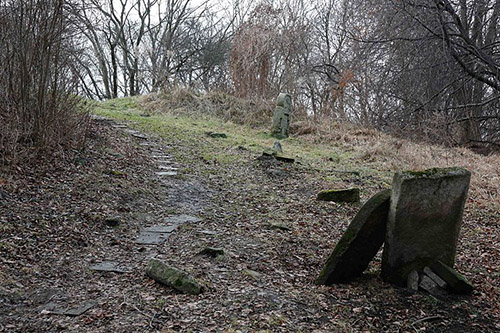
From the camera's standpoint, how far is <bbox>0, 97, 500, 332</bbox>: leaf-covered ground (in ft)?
9.91

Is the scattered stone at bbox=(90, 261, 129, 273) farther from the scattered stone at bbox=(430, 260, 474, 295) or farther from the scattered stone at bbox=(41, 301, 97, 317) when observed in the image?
the scattered stone at bbox=(430, 260, 474, 295)

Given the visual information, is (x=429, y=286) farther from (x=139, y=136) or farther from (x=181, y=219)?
(x=139, y=136)

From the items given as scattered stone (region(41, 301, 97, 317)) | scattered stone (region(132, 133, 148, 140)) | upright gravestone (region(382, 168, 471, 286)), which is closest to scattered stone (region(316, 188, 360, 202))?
upright gravestone (region(382, 168, 471, 286))

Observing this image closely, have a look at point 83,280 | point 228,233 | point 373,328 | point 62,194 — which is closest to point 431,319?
point 373,328

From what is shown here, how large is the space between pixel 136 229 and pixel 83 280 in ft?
4.33

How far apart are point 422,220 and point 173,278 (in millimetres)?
2097

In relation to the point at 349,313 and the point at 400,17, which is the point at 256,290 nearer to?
the point at 349,313

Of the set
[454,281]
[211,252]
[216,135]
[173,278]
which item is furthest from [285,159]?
[173,278]

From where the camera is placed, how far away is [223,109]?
14469 millimetres

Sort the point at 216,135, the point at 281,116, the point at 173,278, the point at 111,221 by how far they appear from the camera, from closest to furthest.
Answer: the point at 173,278 < the point at 111,221 < the point at 216,135 < the point at 281,116

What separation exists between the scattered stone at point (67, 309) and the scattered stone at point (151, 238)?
137 centimetres

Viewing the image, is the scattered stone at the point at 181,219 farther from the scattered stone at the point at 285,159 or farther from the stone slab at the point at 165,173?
the scattered stone at the point at 285,159

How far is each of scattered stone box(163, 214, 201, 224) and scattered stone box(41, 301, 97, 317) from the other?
6.91ft

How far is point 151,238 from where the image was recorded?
183 inches
